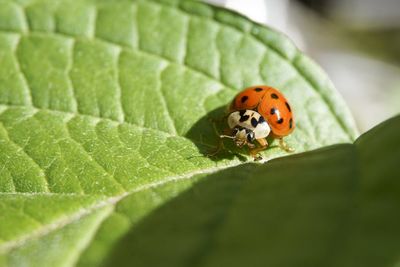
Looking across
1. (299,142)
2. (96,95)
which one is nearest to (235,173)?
(299,142)

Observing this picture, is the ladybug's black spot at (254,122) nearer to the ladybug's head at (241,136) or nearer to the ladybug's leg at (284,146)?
the ladybug's head at (241,136)

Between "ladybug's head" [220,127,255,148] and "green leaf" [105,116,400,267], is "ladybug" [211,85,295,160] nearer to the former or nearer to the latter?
"ladybug's head" [220,127,255,148]

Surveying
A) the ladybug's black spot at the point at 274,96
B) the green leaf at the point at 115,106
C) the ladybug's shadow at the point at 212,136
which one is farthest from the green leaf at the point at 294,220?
the ladybug's black spot at the point at 274,96

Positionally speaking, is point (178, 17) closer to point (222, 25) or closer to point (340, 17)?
point (222, 25)

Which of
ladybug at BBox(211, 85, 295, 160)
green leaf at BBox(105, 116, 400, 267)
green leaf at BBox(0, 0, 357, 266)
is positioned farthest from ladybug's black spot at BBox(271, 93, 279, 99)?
green leaf at BBox(105, 116, 400, 267)

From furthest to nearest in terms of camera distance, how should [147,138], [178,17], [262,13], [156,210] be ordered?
[262,13], [178,17], [147,138], [156,210]

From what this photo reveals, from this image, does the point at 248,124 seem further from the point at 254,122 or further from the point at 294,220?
the point at 294,220
